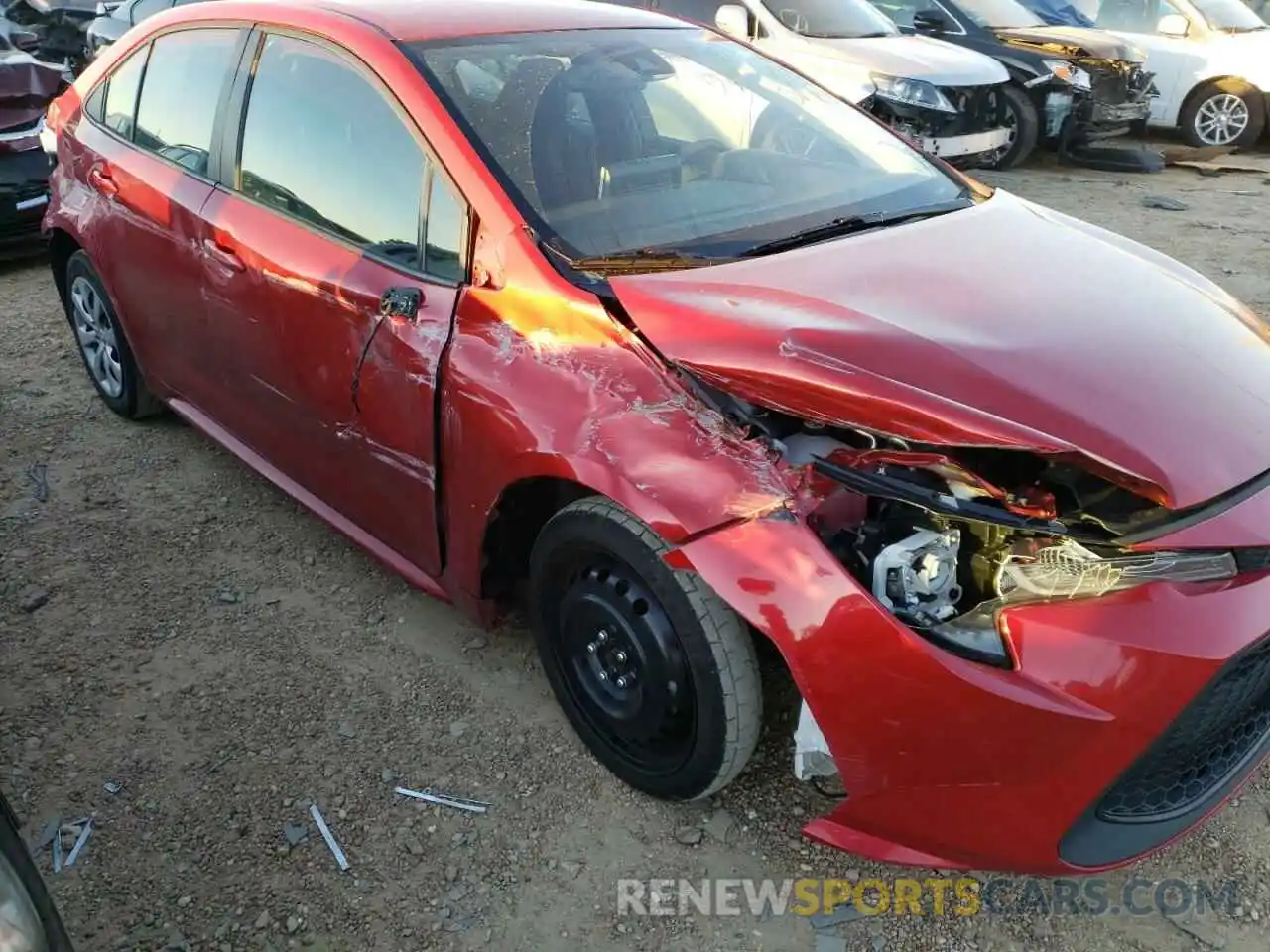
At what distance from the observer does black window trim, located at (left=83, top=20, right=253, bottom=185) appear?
2.97 metres

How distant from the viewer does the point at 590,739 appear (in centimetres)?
238

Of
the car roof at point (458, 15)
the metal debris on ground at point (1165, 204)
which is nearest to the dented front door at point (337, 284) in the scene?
the car roof at point (458, 15)

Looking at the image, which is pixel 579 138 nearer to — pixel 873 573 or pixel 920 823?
pixel 873 573

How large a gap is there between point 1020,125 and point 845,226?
702 centimetres

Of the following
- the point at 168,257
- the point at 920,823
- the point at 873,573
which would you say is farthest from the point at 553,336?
the point at 168,257

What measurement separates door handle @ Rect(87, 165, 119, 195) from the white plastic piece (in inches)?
115

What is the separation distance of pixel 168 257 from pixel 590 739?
6.68ft

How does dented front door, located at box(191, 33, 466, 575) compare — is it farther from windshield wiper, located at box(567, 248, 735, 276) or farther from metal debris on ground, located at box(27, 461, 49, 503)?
metal debris on ground, located at box(27, 461, 49, 503)

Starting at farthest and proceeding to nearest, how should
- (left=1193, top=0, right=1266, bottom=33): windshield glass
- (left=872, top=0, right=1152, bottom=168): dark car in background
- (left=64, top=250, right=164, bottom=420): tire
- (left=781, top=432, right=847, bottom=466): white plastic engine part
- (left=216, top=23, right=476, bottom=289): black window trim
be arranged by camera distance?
(left=1193, top=0, right=1266, bottom=33): windshield glass → (left=872, top=0, right=1152, bottom=168): dark car in background → (left=64, top=250, right=164, bottom=420): tire → (left=216, top=23, right=476, bottom=289): black window trim → (left=781, top=432, right=847, bottom=466): white plastic engine part

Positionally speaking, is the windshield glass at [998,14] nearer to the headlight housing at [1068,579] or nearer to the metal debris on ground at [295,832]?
the headlight housing at [1068,579]

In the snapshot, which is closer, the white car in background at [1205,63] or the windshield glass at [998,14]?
the windshield glass at [998,14]

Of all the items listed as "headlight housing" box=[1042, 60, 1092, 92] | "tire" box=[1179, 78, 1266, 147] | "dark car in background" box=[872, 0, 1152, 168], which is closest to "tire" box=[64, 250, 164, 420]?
"dark car in background" box=[872, 0, 1152, 168]

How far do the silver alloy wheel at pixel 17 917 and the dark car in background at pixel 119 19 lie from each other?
7.88 meters

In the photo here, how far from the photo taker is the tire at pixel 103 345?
3789mm
